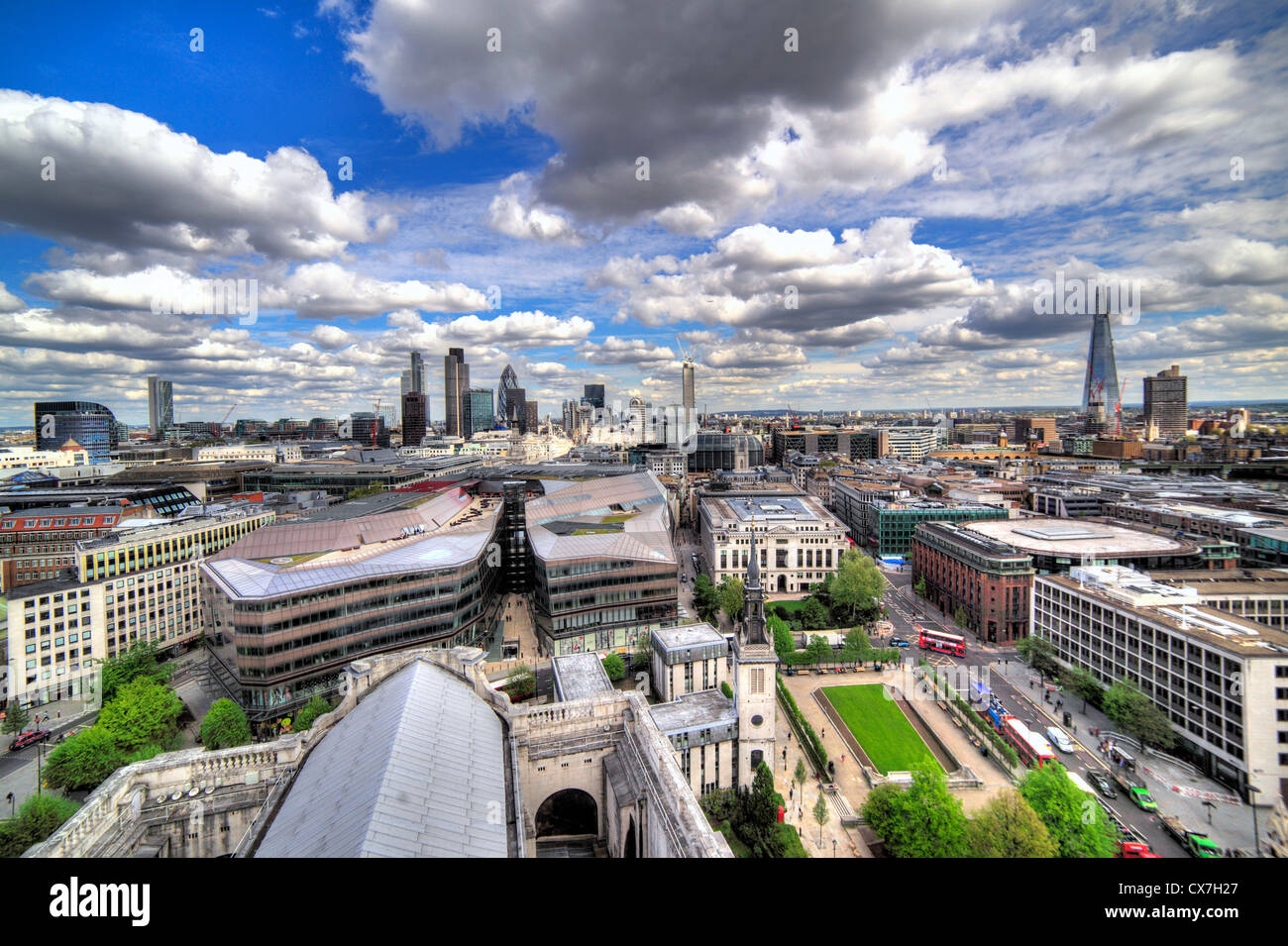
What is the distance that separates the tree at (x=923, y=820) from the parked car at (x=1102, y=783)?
11.3 m

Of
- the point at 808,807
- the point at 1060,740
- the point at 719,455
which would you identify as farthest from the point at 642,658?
the point at 719,455

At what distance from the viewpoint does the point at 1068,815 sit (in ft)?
78.7

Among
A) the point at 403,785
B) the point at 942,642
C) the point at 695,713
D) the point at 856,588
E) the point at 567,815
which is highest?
the point at 403,785

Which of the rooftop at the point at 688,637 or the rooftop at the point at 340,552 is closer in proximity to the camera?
the rooftop at the point at 340,552

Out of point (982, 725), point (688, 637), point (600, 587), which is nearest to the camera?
point (982, 725)

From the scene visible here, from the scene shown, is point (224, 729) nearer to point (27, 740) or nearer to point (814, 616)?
point (27, 740)

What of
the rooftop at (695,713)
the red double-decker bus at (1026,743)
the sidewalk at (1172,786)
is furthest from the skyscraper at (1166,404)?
the rooftop at (695,713)

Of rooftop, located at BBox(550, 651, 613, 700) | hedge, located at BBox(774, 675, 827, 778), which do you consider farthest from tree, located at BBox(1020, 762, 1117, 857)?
rooftop, located at BBox(550, 651, 613, 700)

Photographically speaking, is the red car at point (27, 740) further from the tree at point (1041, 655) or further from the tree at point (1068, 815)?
the tree at point (1041, 655)

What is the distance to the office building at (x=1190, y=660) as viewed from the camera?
29.6 m

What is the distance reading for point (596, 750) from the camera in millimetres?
22562

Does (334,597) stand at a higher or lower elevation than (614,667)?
higher

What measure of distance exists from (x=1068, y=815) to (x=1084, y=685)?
62.5 feet

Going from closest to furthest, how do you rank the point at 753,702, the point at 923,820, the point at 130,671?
the point at 923,820
the point at 753,702
the point at 130,671
